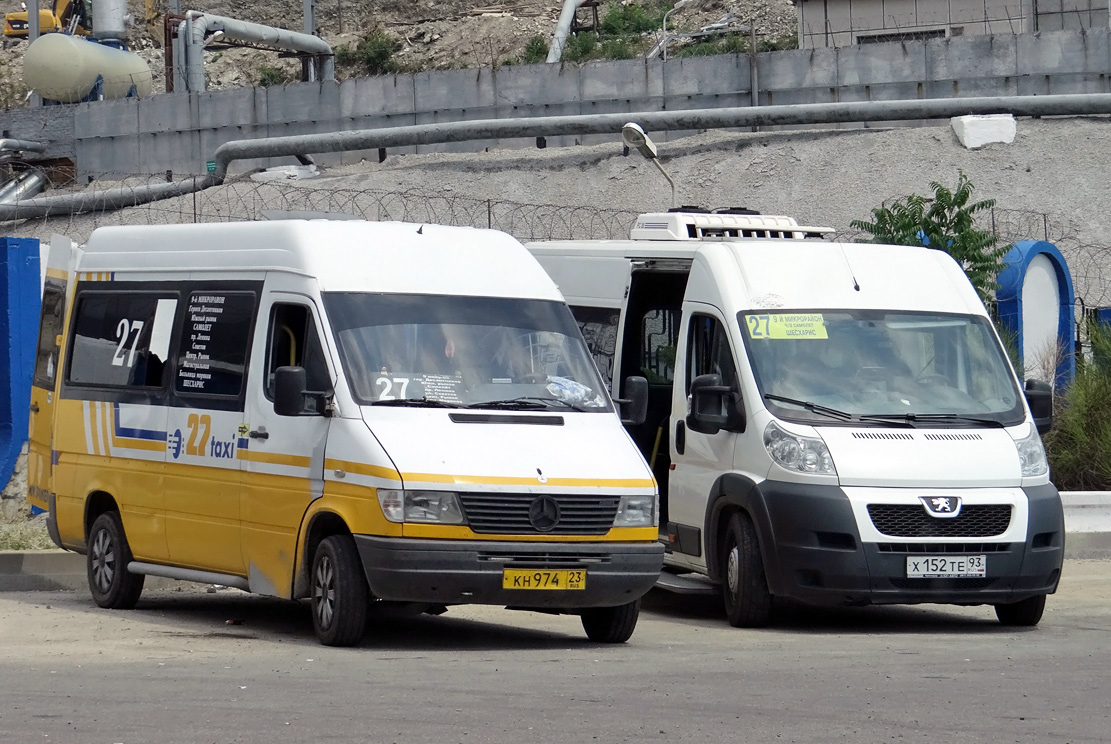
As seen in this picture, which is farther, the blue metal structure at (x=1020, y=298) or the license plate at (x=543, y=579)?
the blue metal structure at (x=1020, y=298)

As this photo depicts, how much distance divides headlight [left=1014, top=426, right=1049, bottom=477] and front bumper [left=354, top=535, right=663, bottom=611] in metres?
2.76

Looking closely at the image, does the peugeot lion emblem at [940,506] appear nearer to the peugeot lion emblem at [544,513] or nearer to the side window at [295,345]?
the peugeot lion emblem at [544,513]

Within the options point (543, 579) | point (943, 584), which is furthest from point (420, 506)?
point (943, 584)

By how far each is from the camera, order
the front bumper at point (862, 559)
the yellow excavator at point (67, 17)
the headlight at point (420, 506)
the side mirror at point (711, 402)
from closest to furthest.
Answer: the headlight at point (420, 506) < the front bumper at point (862, 559) < the side mirror at point (711, 402) < the yellow excavator at point (67, 17)

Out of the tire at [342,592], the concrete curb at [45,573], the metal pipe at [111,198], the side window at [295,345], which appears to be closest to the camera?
the tire at [342,592]

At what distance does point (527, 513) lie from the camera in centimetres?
902

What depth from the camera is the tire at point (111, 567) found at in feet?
36.8

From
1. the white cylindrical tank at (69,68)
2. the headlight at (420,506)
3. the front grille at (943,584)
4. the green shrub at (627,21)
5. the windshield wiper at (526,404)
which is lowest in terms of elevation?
the front grille at (943,584)

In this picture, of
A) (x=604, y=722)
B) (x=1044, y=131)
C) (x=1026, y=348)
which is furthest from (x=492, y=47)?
(x=604, y=722)

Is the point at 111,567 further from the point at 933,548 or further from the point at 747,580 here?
the point at 933,548

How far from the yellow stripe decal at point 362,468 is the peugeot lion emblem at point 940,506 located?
3.36 m

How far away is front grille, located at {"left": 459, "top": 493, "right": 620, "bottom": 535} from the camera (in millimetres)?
8930

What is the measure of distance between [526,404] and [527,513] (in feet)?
2.73

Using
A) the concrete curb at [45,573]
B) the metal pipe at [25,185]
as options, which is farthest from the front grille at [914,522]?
the metal pipe at [25,185]
